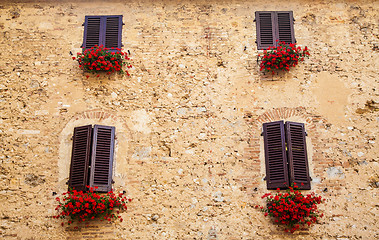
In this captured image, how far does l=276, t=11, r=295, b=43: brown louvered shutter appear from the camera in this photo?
11664 mm

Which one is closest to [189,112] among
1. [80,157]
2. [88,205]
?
[80,157]

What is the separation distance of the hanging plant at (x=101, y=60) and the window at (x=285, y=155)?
3385mm

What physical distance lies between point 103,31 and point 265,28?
3635 millimetres

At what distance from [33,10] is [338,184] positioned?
25.4ft

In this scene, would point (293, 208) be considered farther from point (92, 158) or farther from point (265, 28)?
point (265, 28)

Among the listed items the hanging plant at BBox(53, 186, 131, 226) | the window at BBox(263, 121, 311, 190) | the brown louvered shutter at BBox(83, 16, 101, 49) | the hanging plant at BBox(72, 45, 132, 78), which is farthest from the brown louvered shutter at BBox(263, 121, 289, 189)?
the brown louvered shutter at BBox(83, 16, 101, 49)

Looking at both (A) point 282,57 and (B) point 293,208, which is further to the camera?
(A) point 282,57

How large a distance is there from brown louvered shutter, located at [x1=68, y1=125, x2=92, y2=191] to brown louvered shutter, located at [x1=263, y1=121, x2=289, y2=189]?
3.56 metres

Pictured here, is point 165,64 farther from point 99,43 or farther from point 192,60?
point 99,43

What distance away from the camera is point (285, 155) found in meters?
10.4

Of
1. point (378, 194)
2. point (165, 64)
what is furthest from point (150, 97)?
point (378, 194)

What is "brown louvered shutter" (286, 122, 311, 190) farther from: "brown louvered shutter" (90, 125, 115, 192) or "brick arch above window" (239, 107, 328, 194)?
"brown louvered shutter" (90, 125, 115, 192)

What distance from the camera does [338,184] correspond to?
10336 mm

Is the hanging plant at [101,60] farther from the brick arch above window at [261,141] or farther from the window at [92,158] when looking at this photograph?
the brick arch above window at [261,141]
